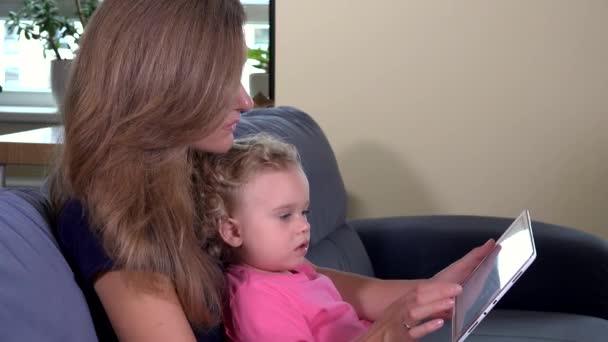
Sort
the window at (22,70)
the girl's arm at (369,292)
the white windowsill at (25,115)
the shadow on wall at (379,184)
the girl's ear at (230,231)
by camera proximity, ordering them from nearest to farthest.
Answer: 1. the girl's ear at (230,231)
2. the girl's arm at (369,292)
3. the shadow on wall at (379,184)
4. the white windowsill at (25,115)
5. the window at (22,70)

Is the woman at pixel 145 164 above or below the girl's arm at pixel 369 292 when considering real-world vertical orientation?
above

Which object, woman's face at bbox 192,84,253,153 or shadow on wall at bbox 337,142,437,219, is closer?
woman's face at bbox 192,84,253,153

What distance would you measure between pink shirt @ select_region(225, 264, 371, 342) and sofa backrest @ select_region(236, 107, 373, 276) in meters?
0.76

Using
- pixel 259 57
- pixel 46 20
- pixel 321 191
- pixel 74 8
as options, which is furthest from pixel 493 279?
pixel 74 8

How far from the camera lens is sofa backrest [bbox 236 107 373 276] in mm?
2330

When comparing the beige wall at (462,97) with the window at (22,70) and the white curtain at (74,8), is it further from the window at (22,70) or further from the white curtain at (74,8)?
the window at (22,70)

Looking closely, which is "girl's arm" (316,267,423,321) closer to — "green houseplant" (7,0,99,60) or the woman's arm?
the woman's arm

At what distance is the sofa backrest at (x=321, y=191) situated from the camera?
2330mm

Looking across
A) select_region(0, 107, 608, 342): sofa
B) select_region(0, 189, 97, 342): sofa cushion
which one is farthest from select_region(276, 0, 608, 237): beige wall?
select_region(0, 189, 97, 342): sofa cushion

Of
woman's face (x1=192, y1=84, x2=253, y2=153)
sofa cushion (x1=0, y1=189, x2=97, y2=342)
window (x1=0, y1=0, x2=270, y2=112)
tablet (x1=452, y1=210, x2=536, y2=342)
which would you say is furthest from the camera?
window (x1=0, y1=0, x2=270, y2=112)

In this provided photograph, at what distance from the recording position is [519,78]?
312 centimetres

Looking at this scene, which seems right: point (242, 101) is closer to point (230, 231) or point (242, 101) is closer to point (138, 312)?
point (230, 231)

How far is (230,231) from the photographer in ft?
4.71

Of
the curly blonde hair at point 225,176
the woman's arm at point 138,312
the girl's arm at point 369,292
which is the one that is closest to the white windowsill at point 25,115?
the girl's arm at point 369,292
